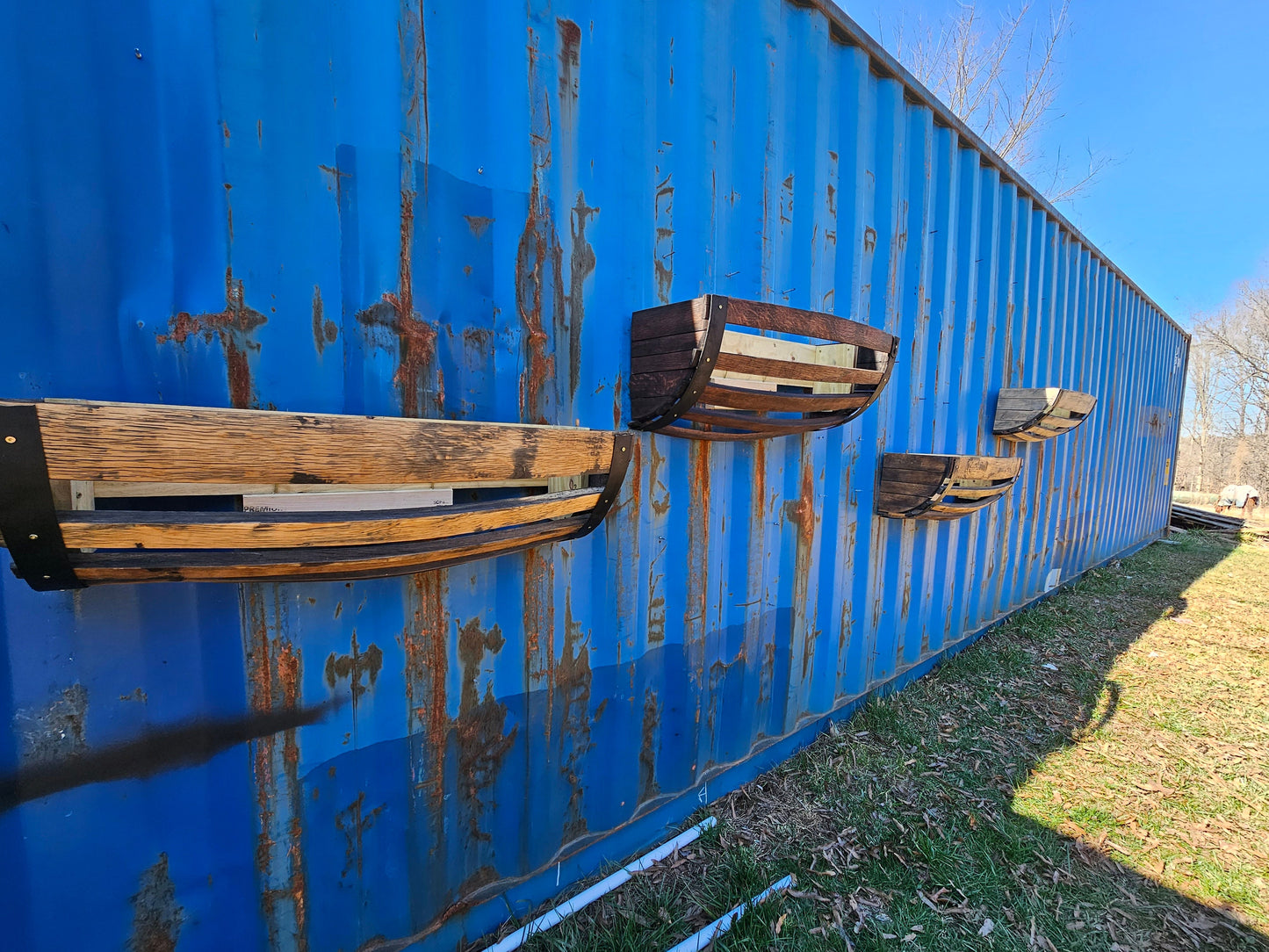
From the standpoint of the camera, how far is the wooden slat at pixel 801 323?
5.54ft

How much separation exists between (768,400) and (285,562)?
144 centimetres

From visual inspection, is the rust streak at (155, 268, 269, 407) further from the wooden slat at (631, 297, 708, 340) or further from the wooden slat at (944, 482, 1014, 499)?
the wooden slat at (944, 482, 1014, 499)

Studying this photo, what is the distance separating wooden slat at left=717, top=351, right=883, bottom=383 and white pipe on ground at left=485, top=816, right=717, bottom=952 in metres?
1.78

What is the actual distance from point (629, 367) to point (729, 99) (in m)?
1.12

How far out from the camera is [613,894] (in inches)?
74.7

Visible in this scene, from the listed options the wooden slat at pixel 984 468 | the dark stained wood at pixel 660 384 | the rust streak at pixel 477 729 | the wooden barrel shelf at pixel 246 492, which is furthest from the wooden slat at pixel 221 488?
the wooden slat at pixel 984 468

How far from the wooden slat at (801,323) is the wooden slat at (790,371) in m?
0.10

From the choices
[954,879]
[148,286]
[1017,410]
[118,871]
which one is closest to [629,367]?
[148,286]

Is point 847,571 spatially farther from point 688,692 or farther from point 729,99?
point 729,99

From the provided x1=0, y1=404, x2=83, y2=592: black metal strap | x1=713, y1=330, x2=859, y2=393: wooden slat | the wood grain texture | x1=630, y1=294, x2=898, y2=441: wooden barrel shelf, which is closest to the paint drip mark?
x1=0, y1=404, x2=83, y2=592: black metal strap

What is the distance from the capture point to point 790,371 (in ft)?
6.10

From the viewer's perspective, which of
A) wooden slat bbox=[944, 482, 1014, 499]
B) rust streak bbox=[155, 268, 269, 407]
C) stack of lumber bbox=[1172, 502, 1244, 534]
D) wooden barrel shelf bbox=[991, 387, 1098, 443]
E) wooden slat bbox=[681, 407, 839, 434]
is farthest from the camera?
stack of lumber bbox=[1172, 502, 1244, 534]

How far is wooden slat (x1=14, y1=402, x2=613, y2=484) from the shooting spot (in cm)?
84

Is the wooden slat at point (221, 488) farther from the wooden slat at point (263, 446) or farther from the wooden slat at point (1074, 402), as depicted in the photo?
the wooden slat at point (1074, 402)
